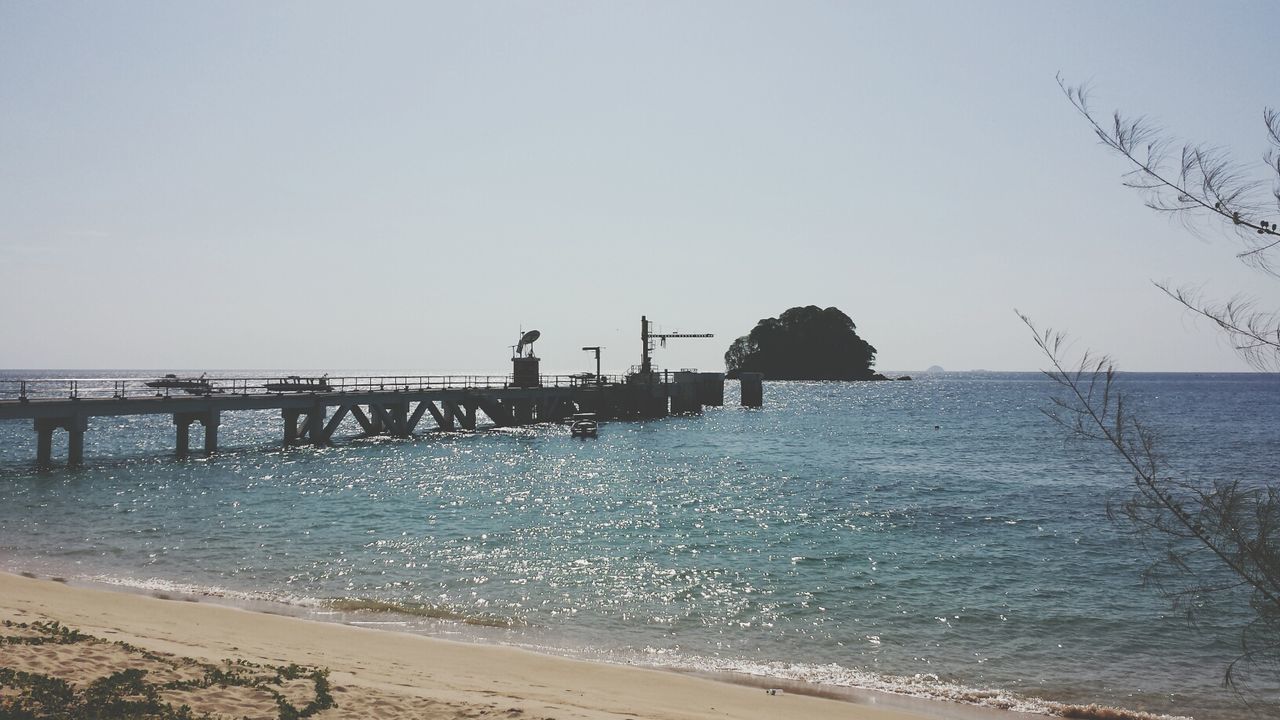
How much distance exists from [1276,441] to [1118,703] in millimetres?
63704

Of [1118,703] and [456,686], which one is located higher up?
[456,686]

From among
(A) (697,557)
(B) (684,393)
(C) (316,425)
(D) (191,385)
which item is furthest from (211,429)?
(B) (684,393)

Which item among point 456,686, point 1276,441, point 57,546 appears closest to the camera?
point 456,686

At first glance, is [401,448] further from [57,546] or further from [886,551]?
[886,551]

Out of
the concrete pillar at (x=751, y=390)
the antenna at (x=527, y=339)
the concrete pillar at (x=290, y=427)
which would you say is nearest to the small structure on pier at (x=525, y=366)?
the antenna at (x=527, y=339)

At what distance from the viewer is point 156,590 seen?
1741cm

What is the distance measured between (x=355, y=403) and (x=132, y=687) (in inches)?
1701

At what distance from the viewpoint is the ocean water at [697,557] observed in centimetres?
1408

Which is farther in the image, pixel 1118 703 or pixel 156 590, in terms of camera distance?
pixel 156 590

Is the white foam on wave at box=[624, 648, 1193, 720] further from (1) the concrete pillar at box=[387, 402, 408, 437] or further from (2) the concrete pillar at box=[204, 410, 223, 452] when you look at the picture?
(1) the concrete pillar at box=[387, 402, 408, 437]

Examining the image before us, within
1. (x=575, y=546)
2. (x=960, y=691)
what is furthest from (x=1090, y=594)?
(x=575, y=546)

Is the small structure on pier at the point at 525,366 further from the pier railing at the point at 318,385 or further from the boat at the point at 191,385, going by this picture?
the boat at the point at 191,385

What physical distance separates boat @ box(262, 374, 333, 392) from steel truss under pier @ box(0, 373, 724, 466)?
0.55 meters

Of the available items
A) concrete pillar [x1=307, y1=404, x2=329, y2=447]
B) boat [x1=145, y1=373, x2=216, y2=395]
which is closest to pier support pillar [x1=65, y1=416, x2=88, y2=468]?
boat [x1=145, y1=373, x2=216, y2=395]
